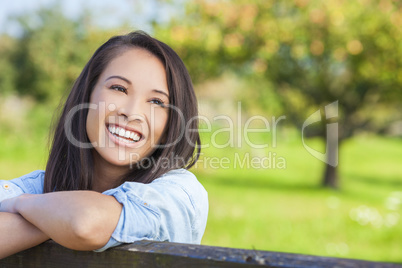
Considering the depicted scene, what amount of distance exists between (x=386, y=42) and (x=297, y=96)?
271 cm

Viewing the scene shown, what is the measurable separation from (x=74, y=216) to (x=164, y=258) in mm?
241

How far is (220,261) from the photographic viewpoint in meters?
0.83

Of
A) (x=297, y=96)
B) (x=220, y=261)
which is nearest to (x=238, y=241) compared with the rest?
(x=297, y=96)

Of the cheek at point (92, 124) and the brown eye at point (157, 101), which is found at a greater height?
the brown eye at point (157, 101)

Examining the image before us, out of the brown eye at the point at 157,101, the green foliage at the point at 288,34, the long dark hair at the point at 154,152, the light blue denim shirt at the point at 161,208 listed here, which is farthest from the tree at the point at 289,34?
the light blue denim shirt at the point at 161,208

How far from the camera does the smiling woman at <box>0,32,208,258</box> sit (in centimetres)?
124

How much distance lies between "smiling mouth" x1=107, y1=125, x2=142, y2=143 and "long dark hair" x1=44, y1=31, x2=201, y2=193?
9 cm

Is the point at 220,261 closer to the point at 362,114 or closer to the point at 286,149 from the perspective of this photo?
the point at 362,114

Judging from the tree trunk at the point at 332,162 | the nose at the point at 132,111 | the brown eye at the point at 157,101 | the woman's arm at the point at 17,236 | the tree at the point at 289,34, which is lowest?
the tree trunk at the point at 332,162

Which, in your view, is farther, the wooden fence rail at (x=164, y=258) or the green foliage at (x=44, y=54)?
the green foliage at (x=44, y=54)

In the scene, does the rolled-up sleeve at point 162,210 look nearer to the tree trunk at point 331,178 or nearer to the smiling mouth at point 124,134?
the smiling mouth at point 124,134

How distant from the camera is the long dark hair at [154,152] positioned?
61.9 inches

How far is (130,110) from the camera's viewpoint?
1.50 m

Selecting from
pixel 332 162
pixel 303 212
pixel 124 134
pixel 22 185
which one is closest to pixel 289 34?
pixel 303 212
